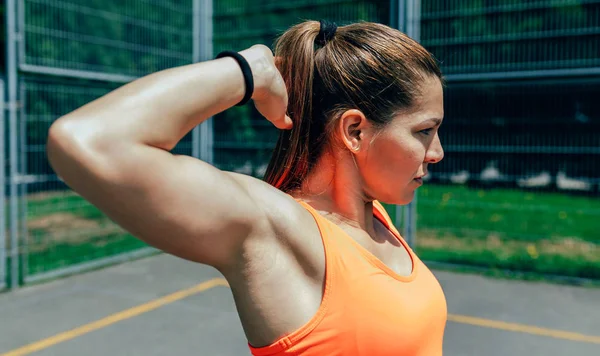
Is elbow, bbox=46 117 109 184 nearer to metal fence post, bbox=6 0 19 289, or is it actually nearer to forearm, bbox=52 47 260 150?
forearm, bbox=52 47 260 150

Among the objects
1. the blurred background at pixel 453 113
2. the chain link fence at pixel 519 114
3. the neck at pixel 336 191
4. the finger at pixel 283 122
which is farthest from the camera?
the chain link fence at pixel 519 114

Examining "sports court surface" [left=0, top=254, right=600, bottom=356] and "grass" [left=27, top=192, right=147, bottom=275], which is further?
"grass" [left=27, top=192, right=147, bottom=275]

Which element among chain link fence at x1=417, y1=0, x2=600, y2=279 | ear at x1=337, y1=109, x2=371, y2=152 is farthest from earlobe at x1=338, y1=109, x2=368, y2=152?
chain link fence at x1=417, y1=0, x2=600, y2=279

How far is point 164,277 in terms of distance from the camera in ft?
17.6

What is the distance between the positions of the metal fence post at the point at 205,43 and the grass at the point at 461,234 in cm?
136

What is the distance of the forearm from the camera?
78cm

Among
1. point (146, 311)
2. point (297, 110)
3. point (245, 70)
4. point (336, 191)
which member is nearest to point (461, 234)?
point (146, 311)

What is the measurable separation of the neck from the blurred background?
3.81 m

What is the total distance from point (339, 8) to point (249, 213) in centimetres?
542

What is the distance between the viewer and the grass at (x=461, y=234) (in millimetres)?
5391

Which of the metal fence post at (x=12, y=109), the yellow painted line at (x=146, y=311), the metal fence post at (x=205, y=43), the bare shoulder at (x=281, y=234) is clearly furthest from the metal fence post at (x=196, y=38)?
the bare shoulder at (x=281, y=234)

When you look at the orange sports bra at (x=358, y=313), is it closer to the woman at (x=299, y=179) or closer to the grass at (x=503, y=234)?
the woman at (x=299, y=179)

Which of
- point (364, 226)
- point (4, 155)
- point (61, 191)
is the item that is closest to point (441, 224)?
point (61, 191)

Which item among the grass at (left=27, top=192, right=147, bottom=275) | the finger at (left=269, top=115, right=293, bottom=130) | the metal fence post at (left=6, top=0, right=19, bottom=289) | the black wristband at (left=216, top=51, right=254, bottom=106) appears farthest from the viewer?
the grass at (left=27, top=192, right=147, bottom=275)
